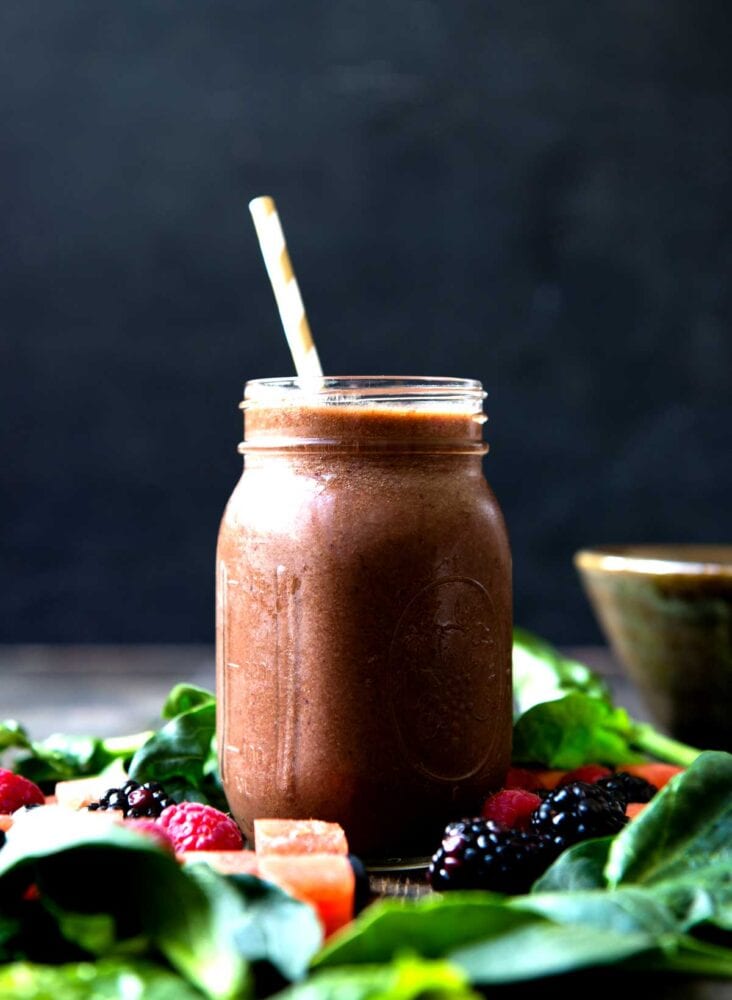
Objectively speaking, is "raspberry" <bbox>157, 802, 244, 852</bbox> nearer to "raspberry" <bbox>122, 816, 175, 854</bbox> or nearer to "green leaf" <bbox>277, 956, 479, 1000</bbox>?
"raspberry" <bbox>122, 816, 175, 854</bbox>

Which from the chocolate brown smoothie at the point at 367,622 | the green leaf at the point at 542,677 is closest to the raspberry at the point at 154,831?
the chocolate brown smoothie at the point at 367,622

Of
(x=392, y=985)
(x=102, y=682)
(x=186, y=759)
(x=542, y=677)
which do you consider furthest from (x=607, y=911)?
(x=102, y=682)

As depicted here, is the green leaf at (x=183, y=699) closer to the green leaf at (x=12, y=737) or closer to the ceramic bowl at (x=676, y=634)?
the green leaf at (x=12, y=737)

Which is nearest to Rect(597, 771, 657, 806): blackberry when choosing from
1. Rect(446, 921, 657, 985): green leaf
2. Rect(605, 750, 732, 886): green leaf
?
Rect(605, 750, 732, 886): green leaf

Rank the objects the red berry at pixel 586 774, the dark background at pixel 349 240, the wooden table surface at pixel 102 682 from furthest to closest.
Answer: the dark background at pixel 349 240 → the wooden table surface at pixel 102 682 → the red berry at pixel 586 774

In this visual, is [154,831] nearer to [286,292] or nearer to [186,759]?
[186,759]

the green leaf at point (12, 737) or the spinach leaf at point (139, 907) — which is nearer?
the spinach leaf at point (139, 907)
